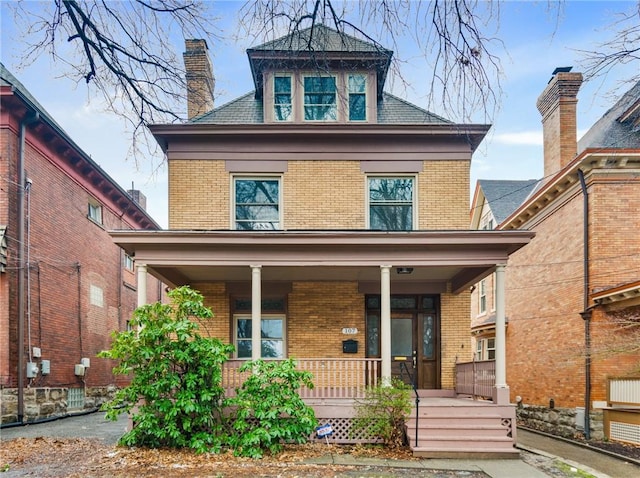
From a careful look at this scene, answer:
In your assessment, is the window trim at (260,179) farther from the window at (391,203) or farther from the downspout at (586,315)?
the downspout at (586,315)

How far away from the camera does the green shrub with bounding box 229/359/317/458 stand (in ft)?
27.8

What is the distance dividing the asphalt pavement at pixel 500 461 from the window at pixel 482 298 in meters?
6.84

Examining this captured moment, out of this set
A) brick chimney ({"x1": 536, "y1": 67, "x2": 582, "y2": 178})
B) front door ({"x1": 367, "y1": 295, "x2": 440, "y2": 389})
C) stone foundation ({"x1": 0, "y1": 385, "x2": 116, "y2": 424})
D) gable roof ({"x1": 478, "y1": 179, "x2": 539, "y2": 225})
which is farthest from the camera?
gable roof ({"x1": 478, "y1": 179, "x2": 539, "y2": 225})

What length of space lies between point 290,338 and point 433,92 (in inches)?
347

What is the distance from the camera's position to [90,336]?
16266mm

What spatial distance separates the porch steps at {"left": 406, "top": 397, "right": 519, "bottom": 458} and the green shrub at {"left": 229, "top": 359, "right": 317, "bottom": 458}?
1975 mm

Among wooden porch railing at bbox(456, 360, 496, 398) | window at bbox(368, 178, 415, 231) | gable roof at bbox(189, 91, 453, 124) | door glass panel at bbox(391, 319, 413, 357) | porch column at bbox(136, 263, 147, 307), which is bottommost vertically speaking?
wooden porch railing at bbox(456, 360, 496, 398)

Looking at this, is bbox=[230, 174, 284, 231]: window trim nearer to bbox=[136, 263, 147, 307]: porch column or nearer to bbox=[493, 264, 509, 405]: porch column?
bbox=[136, 263, 147, 307]: porch column

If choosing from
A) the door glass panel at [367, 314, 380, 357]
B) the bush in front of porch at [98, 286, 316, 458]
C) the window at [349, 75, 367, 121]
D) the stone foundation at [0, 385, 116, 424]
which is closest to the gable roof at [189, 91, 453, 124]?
the window at [349, 75, 367, 121]

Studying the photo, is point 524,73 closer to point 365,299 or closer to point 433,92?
point 433,92

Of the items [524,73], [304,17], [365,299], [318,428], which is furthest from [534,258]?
[304,17]

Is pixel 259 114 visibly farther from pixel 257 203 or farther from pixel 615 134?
pixel 615 134

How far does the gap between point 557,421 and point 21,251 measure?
46.5ft

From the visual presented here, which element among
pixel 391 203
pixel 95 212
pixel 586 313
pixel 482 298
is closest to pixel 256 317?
pixel 391 203
